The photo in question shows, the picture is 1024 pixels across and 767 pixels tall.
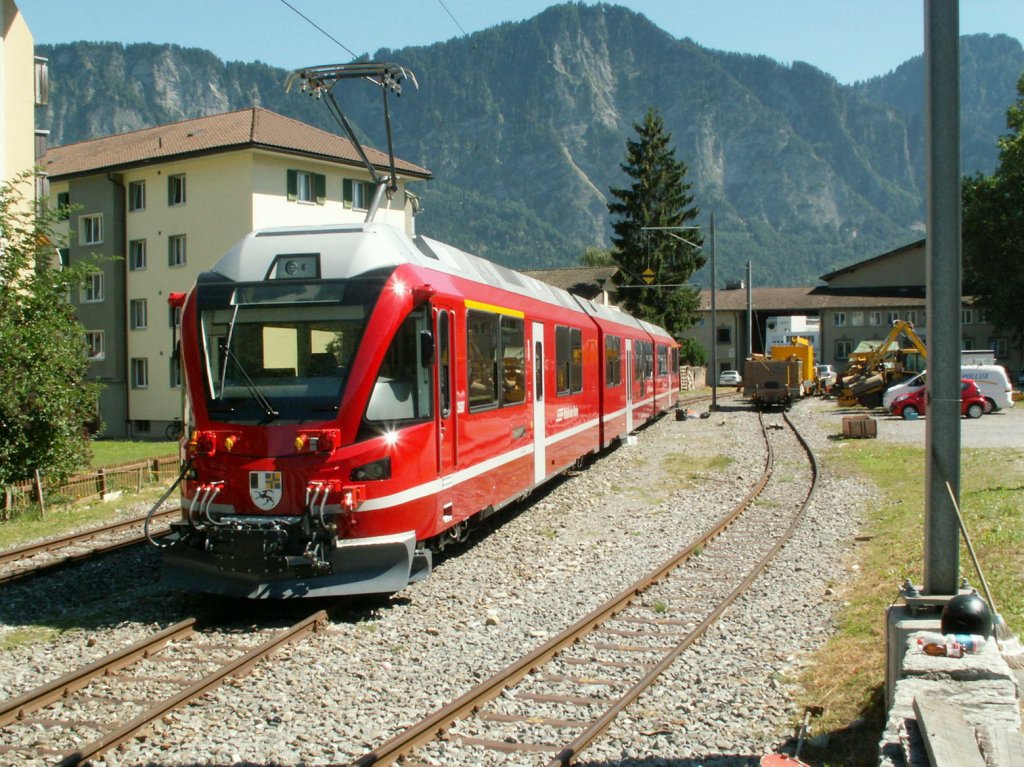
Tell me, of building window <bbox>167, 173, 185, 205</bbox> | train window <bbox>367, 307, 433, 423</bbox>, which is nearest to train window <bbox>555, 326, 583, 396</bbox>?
train window <bbox>367, 307, 433, 423</bbox>

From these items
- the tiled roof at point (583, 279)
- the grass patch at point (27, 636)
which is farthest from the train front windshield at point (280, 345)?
the tiled roof at point (583, 279)

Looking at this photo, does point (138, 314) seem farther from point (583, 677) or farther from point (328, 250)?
point (583, 677)

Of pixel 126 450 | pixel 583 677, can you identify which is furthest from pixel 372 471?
pixel 126 450

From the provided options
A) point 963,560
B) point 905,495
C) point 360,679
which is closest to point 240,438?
point 360,679

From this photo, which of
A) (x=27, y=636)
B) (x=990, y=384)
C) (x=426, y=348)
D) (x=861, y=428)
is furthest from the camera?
(x=990, y=384)

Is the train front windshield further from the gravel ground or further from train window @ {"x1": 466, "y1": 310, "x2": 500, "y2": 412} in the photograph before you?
train window @ {"x1": 466, "y1": 310, "x2": 500, "y2": 412}

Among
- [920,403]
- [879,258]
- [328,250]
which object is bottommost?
[920,403]

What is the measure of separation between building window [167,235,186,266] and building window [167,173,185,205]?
51.4 inches

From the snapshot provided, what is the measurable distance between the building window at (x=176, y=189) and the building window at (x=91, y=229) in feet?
11.9

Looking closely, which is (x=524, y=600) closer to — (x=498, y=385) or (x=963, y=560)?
(x=498, y=385)

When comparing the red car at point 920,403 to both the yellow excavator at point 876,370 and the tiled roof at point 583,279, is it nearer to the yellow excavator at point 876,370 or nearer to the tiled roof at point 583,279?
the yellow excavator at point 876,370

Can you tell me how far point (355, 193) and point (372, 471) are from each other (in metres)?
31.9

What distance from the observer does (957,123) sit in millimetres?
5941

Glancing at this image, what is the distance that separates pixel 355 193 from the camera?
3862cm
